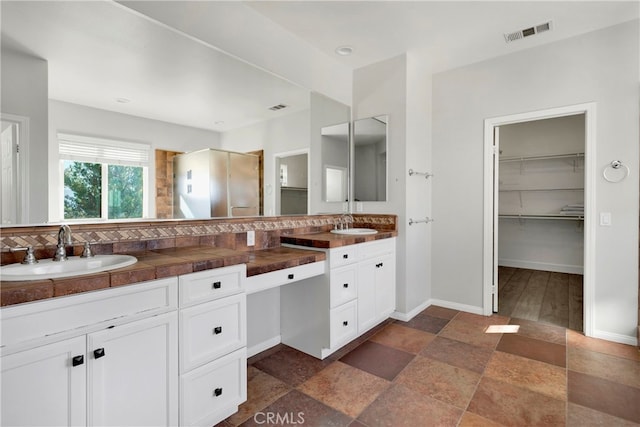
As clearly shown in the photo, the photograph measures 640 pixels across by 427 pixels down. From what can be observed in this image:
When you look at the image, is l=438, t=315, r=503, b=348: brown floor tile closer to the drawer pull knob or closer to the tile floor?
Answer: the tile floor

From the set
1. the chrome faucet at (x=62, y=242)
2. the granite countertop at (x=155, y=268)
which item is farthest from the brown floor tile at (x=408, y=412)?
the chrome faucet at (x=62, y=242)

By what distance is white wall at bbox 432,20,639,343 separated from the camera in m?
2.62

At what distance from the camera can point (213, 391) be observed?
63.9 inches

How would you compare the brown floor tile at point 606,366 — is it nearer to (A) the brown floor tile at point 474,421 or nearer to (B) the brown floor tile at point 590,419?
(B) the brown floor tile at point 590,419

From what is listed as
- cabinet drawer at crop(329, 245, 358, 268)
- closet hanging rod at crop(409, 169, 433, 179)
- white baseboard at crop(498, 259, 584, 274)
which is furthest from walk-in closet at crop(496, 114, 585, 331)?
cabinet drawer at crop(329, 245, 358, 268)

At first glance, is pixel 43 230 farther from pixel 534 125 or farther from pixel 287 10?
pixel 534 125

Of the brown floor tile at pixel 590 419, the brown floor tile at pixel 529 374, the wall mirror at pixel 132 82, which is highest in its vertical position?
the wall mirror at pixel 132 82

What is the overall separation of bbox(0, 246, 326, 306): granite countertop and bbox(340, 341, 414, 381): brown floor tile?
2.71ft

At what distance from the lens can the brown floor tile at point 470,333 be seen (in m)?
2.74

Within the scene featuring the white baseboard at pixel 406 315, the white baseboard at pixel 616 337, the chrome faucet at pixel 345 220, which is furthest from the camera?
the chrome faucet at pixel 345 220

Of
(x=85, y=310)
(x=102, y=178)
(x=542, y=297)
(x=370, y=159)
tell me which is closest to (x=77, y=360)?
(x=85, y=310)

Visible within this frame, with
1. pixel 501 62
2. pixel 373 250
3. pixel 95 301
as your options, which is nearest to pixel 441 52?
pixel 501 62

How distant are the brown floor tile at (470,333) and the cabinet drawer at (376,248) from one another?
2.96 feet

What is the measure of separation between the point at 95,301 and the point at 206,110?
148 centimetres
